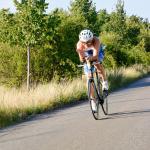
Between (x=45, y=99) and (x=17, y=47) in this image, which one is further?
(x=17, y=47)

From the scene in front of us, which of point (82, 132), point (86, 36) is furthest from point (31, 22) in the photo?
point (82, 132)

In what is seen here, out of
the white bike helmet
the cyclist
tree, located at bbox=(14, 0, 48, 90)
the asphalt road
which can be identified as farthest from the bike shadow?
tree, located at bbox=(14, 0, 48, 90)

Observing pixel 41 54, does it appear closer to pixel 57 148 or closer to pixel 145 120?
pixel 145 120

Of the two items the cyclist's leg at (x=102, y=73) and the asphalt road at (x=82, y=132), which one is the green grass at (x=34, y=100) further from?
the cyclist's leg at (x=102, y=73)

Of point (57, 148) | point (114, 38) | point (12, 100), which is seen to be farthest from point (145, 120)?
point (114, 38)

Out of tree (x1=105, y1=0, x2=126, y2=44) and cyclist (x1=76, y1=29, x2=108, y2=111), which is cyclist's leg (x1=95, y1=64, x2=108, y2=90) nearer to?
cyclist (x1=76, y1=29, x2=108, y2=111)

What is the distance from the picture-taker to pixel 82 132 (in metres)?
10.1

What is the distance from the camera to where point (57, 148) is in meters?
8.66

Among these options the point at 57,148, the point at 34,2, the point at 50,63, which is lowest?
the point at 57,148

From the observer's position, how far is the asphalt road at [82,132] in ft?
28.9

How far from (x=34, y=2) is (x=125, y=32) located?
1114 inches

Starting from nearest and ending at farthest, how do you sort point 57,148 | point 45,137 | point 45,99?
point 57,148 → point 45,137 → point 45,99

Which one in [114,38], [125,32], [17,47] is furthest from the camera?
[125,32]

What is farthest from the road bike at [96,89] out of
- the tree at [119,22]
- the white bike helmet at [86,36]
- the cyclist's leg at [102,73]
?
the tree at [119,22]
